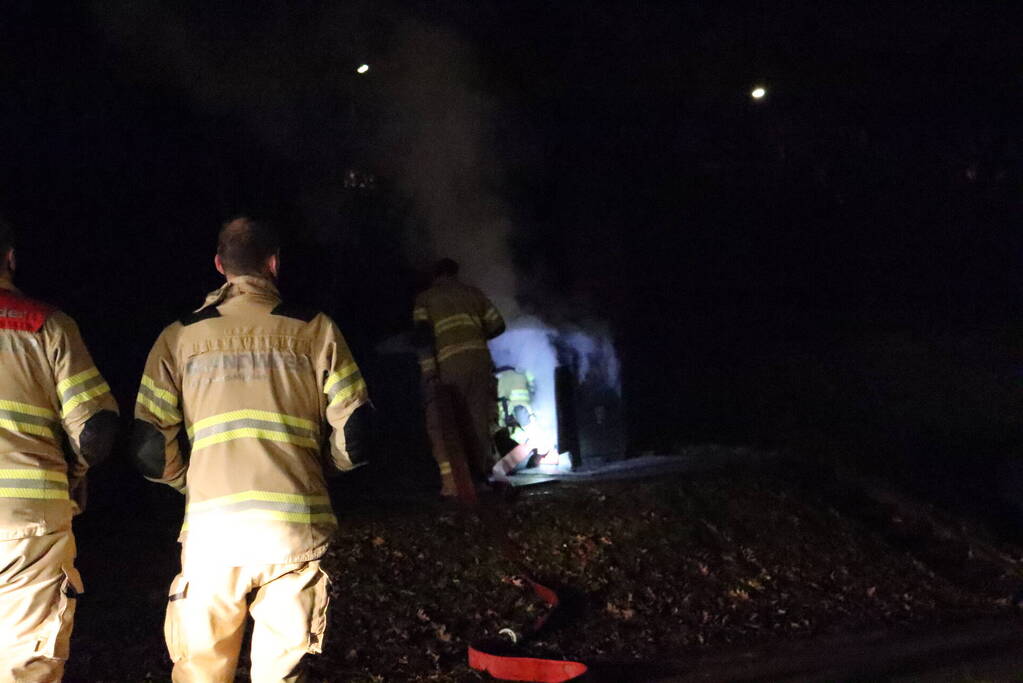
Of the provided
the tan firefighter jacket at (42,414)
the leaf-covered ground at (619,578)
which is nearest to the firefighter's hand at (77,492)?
the tan firefighter jacket at (42,414)

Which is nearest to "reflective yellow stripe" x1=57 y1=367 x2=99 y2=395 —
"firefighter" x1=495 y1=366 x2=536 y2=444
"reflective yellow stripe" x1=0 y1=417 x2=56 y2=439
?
"reflective yellow stripe" x1=0 y1=417 x2=56 y2=439

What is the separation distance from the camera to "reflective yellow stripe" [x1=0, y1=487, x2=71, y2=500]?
2.66 metres

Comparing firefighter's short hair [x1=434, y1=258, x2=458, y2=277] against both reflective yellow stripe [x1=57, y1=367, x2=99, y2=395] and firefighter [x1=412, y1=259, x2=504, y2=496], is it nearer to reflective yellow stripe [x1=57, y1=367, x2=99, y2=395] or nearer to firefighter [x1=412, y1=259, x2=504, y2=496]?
firefighter [x1=412, y1=259, x2=504, y2=496]

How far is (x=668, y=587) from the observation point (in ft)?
17.1

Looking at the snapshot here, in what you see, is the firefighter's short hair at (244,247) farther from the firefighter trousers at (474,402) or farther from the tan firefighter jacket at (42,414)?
the firefighter trousers at (474,402)

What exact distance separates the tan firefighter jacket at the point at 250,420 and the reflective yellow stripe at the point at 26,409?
1.02 ft

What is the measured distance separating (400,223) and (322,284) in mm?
1884

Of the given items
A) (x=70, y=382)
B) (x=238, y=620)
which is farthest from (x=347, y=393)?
(x=70, y=382)

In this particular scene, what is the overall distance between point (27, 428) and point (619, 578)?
349 centimetres

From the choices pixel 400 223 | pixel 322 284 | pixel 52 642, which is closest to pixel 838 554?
pixel 52 642

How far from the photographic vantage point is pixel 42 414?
9.17ft

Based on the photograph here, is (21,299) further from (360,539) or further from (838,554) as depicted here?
(838,554)

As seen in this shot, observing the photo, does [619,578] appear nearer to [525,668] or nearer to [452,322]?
[525,668]

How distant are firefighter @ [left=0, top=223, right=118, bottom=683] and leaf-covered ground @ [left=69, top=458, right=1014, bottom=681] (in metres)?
1.27
